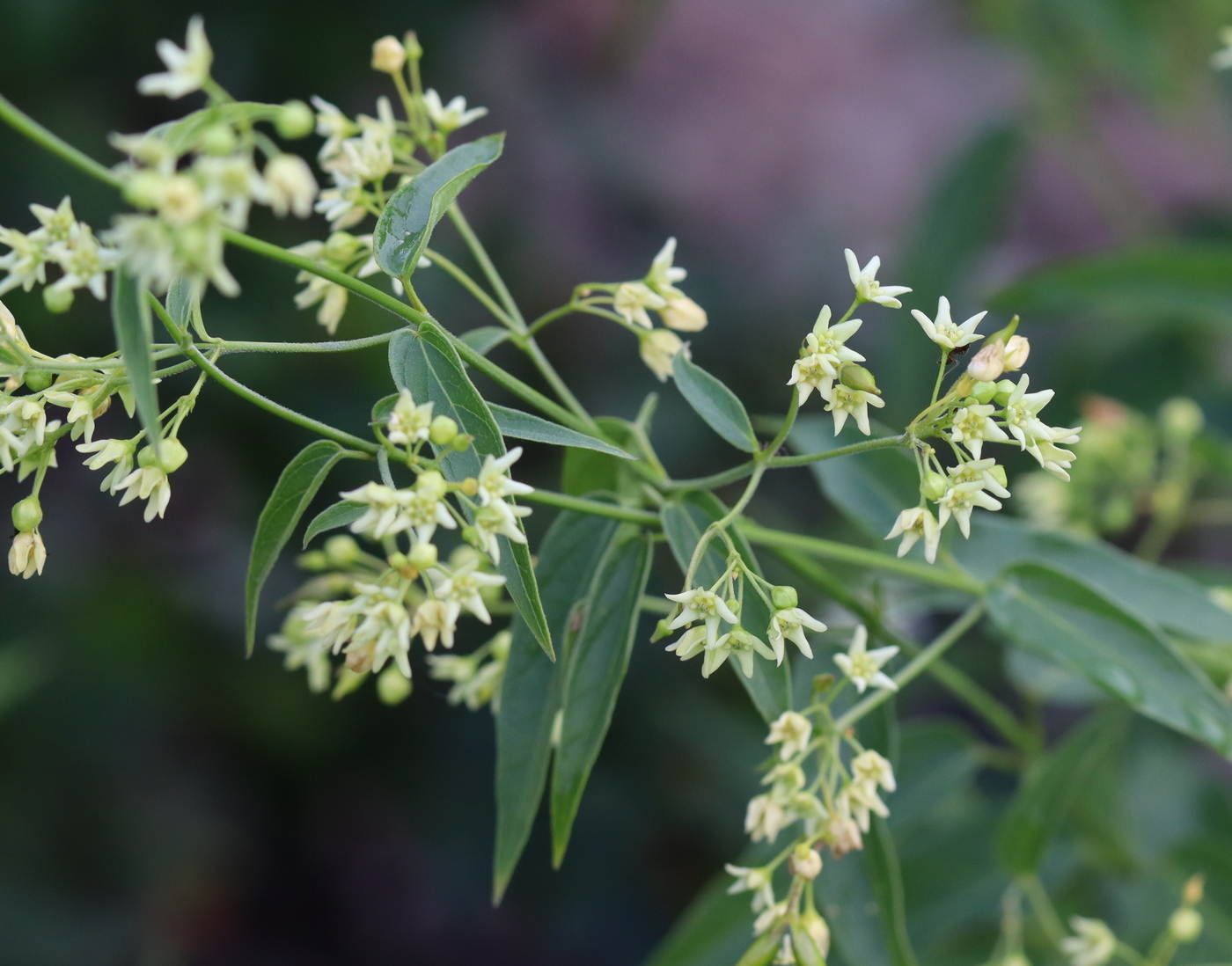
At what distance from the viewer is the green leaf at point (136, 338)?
0.84m

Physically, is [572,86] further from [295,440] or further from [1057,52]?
[295,440]

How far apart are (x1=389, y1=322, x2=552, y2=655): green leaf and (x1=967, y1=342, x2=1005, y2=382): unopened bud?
47cm

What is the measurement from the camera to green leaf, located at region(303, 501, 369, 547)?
104cm

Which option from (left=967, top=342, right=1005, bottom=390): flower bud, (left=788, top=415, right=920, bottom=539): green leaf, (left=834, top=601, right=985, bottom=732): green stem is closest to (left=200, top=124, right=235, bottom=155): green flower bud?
(left=967, top=342, right=1005, bottom=390): flower bud

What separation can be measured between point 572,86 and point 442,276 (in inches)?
73.0

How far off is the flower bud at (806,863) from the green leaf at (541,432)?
A: 1.54ft

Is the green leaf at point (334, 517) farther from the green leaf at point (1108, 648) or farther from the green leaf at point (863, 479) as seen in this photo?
the green leaf at point (1108, 648)

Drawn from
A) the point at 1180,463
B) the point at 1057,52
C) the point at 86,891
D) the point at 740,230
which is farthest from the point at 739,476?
the point at 740,230

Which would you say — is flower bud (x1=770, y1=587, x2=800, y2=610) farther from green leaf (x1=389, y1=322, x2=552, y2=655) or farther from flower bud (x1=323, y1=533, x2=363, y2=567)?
flower bud (x1=323, y1=533, x2=363, y2=567)

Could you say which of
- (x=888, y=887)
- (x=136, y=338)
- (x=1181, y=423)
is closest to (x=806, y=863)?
(x=888, y=887)

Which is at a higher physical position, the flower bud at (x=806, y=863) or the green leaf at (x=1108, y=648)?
the green leaf at (x=1108, y=648)

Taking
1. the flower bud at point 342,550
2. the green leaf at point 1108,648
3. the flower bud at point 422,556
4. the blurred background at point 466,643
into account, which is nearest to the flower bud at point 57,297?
the flower bud at point 422,556

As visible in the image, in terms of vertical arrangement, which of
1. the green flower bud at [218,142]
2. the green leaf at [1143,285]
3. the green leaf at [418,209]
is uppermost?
the green flower bud at [218,142]

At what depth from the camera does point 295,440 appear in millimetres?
3018
